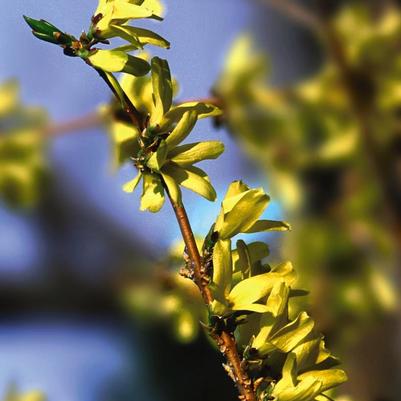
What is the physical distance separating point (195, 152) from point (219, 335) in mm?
53

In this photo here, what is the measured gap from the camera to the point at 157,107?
0.22 m

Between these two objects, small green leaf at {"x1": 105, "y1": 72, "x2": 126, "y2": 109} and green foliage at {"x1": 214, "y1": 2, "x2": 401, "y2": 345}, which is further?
green foliage at {"x1": 214, "y1": 2, "x2": 401, "y2": 345}

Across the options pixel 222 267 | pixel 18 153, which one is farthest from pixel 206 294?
pixel 18 153

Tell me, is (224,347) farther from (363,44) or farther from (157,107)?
(363,44)

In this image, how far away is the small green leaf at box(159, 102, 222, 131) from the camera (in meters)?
0.23

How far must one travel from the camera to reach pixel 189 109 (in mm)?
228

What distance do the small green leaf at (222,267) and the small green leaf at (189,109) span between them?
0.04 m

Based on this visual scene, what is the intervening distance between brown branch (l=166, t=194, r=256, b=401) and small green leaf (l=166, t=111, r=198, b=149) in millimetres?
19

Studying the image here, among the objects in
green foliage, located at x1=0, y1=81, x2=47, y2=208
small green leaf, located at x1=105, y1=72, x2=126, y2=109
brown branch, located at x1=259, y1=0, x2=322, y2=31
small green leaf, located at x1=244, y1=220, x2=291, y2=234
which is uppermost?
brown branch, located at x1=259, y1=0, x2=322, y2=31

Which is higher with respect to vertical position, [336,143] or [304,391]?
[336,143]

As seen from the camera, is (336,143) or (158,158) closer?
(158,158)

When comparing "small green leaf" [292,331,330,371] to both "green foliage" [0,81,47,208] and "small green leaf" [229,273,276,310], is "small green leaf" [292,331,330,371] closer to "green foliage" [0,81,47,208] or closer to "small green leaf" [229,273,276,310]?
"small green leaf" [229,273,276,310]

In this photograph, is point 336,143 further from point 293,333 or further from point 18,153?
point 293,333

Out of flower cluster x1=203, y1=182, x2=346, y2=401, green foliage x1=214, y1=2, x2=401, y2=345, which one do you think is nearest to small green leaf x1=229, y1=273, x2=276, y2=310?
flower cluster x1=203, y1=182, x2=346, y2=401
